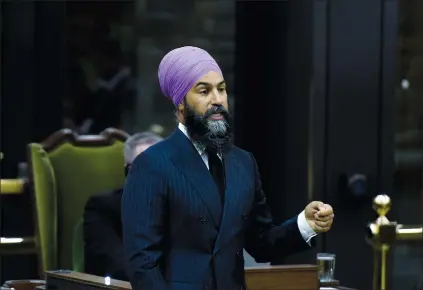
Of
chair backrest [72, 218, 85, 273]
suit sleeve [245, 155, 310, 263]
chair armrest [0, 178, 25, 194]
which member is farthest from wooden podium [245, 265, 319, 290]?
chair armrest [0, 178, 25, 194]

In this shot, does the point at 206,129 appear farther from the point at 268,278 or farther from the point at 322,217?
the point at 268,278

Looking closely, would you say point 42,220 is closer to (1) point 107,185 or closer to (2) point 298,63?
(1) point 107,185

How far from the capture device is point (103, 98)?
5.53 meters

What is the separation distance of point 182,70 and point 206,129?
15 centimetres

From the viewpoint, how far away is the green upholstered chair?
4.53 m

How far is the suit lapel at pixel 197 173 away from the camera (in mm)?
2756

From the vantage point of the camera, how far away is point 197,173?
2.78 m

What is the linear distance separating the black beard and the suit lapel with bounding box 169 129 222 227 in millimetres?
34

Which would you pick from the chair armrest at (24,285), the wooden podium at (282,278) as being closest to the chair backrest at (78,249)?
the chair armrest at (24,285)

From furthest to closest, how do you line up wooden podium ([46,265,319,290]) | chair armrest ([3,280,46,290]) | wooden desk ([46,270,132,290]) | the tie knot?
chair armrest ([3,280,46,290])
wooden podium ([46,265,319,290])
wooden desk ([46,270,132,290])
the tie knot

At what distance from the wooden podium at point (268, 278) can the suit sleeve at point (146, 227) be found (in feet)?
2.26

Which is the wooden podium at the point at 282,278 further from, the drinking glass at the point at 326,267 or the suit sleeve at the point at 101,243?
the suit sleeve at the point at 101,243

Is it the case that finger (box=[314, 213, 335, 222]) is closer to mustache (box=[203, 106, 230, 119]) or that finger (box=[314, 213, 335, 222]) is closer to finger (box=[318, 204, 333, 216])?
finger (box=[318, 204, 333, 216])

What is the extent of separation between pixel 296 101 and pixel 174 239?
2689mm
